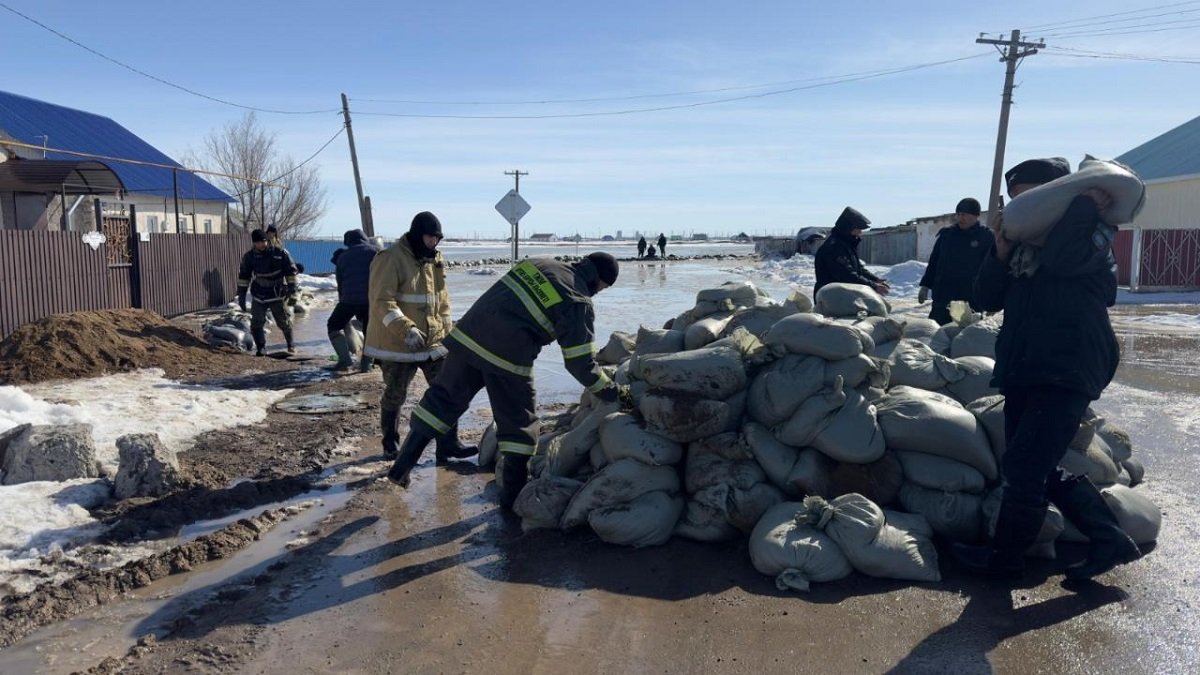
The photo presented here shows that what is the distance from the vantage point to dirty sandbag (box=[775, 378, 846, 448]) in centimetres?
416

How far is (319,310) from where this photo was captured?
Answer: 17.9 m

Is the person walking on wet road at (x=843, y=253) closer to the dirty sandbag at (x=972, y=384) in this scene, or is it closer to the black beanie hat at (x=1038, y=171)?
the dirty sandbag at (x=972, y=384)

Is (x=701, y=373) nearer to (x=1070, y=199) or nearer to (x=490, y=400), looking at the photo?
(x=490, y=400)

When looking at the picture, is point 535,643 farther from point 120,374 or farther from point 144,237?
point 144,237

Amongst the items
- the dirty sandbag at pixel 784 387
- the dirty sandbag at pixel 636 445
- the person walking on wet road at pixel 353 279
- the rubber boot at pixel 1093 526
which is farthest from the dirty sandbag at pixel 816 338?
the person walking on wet road at pixel 353 279

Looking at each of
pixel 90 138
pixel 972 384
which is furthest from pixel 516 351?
pixel 90 138

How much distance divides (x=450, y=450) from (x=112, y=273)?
911 cm

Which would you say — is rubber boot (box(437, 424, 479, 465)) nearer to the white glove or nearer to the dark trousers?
the white glove

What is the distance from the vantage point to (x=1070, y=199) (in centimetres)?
350

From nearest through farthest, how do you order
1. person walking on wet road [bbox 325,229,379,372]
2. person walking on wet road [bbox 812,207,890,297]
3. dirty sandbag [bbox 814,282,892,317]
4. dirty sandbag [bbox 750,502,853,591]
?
dirty sandbag [bbox 750,502,853,591] < dirty sandbag [bbox 814,282,892,317] < person walking on wet road [bbox 812,207,890,297] < person walking on wet road [bbox 325,229,379,372]

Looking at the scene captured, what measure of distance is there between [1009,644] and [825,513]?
0.87 m

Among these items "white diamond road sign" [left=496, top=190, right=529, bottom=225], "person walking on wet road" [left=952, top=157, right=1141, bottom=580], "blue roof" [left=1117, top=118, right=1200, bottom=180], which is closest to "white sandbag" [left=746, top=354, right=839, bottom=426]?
"person walking on wet road" [left=952, top=157, right=1141, bottom=580]

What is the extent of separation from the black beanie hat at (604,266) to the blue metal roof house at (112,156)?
18.9 meters

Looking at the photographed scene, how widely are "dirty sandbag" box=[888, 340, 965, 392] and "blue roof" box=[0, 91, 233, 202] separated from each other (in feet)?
70.9
